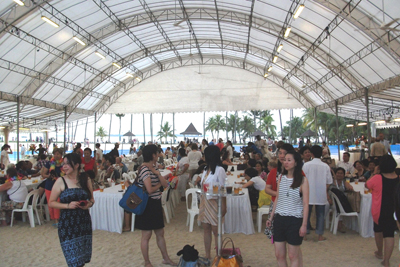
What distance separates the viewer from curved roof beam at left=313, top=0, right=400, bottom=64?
920 cm

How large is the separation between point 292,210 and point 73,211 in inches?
70.5

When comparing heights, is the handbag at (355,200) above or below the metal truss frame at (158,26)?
below

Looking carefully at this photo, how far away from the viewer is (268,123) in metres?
45.1

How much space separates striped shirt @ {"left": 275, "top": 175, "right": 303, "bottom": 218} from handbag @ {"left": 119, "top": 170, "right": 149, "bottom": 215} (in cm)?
128

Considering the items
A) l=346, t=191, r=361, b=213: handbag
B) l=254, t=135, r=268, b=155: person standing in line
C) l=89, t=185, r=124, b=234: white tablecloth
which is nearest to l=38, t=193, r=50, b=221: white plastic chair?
l=89, t=185, r=124, b=234: white tablecloth

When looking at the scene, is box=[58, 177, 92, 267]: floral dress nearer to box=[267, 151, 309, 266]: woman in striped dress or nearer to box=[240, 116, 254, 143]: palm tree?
box=[267, 151, 309, 266]: woman in striped dress

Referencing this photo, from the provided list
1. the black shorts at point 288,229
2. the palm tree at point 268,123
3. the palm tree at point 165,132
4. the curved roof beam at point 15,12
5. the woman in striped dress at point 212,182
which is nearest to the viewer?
the black shorts at point 288,229

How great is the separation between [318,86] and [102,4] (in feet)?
38.5

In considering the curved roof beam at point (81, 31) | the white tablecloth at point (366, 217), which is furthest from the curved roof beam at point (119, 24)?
the white tablecloth at point (366, 217)

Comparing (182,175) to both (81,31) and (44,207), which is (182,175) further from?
(81,31)

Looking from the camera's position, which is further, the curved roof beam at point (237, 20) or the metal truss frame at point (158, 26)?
the curved roof beam at point (237, 20)

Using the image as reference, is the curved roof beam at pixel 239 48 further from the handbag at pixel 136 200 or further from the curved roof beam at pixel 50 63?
the handbag at pixel 136 200

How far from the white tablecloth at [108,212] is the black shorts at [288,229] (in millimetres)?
3074

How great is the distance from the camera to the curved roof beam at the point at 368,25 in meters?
9.20
